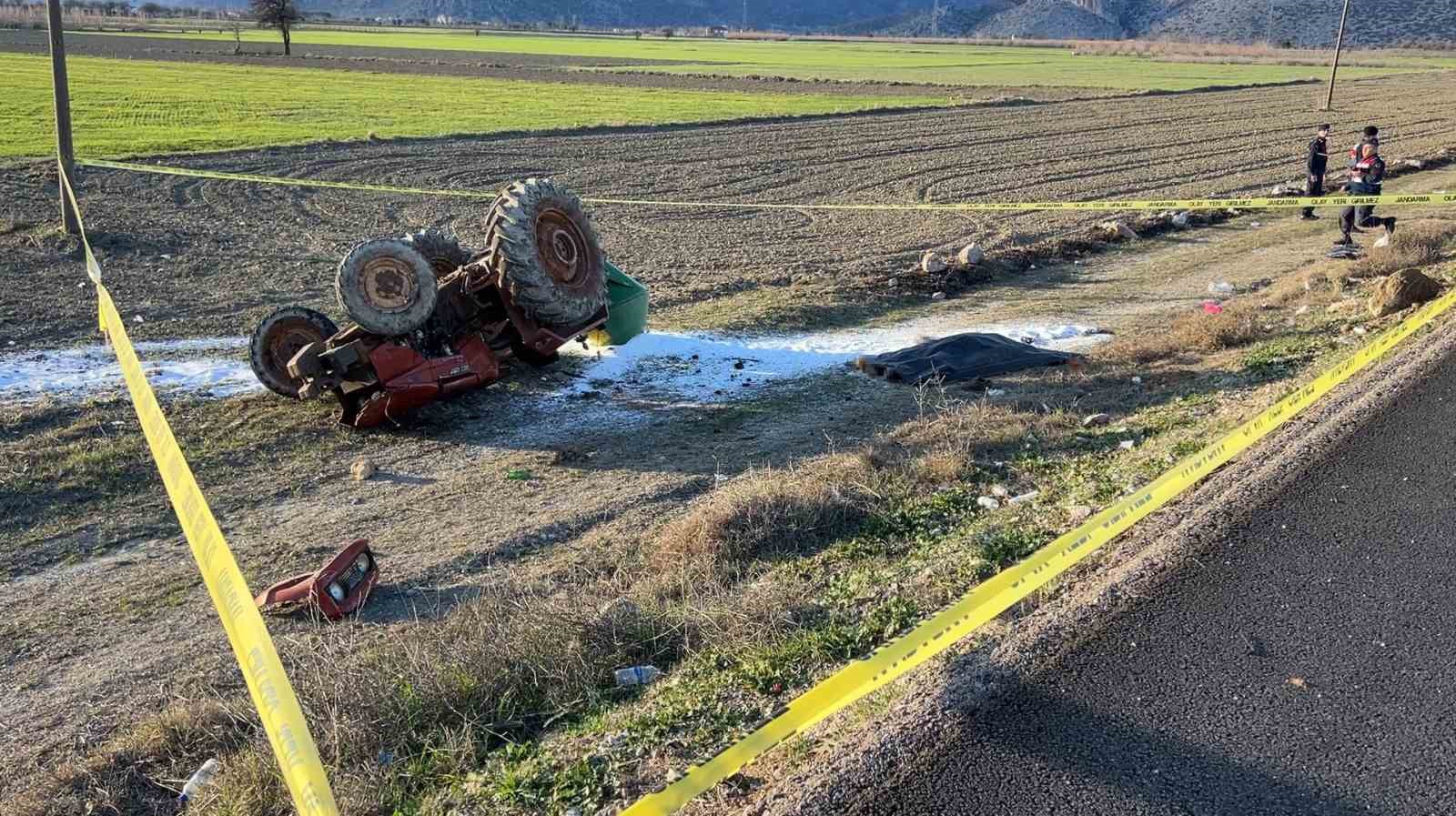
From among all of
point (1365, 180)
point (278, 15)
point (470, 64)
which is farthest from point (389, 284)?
point (278, 15)

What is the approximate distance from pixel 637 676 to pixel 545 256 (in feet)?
16.6

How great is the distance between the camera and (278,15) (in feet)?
213

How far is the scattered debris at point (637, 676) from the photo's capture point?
4930mm

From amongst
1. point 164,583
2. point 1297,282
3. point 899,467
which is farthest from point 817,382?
point 1297,282

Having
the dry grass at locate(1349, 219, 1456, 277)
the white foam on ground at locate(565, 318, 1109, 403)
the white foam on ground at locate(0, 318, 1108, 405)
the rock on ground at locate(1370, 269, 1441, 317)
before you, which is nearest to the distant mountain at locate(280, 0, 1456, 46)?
the dry grass at locate(1349, 219, 1456, 277)

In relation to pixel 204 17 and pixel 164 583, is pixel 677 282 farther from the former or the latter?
pixel 204 17

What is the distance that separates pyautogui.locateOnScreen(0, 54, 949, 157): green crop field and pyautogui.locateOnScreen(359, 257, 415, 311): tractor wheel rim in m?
16.4

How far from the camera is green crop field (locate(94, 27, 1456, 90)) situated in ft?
193

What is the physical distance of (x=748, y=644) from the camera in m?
4.89

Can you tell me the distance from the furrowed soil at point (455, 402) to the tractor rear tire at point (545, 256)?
37.6 inches

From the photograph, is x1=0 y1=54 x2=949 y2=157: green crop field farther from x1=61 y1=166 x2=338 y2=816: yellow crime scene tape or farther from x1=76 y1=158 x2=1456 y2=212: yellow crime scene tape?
x1=61 y1=166 x2=338 y2=816: yellow crime scene tape

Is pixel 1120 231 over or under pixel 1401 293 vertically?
under

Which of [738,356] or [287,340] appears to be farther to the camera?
[738,356]

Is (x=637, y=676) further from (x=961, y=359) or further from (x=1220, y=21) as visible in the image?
(x=1220, y=21)
